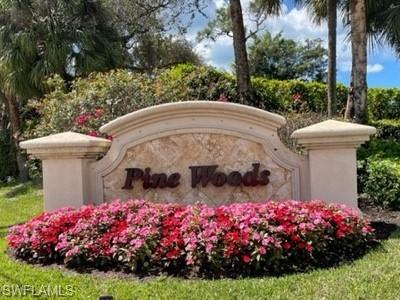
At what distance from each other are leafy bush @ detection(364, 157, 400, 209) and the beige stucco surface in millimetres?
1945

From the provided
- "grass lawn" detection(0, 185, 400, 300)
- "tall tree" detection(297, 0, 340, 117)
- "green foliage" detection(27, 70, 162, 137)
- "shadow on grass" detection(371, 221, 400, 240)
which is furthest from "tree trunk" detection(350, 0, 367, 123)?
"grass lawn" detection(0, 185, 400, 300)

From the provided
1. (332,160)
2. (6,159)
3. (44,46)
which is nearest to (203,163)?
(332,160)

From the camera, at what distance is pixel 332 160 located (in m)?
7.29

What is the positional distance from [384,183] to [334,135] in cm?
206

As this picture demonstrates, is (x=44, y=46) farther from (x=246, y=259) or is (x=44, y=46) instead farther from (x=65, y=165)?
(x=246, y=259)

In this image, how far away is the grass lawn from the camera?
4617 mm

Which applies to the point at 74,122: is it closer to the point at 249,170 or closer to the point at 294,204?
the point at 249,170

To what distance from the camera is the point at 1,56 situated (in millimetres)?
17109

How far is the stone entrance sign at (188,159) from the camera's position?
24.7 ft

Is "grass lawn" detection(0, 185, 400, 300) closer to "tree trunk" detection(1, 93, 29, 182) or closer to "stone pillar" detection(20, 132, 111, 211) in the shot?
"stone pillar" detection(20, 132, 111, 211)

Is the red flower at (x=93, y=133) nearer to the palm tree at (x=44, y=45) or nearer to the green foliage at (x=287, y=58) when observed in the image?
the palm tree at (x=44, y=45)

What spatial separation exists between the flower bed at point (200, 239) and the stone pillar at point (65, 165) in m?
1.16

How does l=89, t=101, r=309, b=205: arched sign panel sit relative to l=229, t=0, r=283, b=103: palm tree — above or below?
below

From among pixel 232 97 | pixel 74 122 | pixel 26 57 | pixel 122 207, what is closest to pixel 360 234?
pixel 122 207
